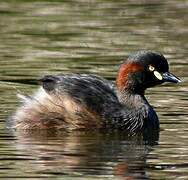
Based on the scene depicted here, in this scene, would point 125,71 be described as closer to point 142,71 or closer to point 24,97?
point 142,71

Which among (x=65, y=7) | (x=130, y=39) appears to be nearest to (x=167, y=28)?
(x=130, y=39)

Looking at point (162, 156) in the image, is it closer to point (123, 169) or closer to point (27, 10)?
point (123, 169)

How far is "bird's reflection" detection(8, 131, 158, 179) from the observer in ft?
36.4

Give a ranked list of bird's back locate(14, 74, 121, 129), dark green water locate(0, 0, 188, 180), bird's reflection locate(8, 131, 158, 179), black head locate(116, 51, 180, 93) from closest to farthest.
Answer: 1. bird's reflection locate(8, 131, 158, 179)
2. dark green water locate(0, 0, 188, 180)
3. bird's back locate(14, 74, 121, 129)
4. black head locate(116, 51, 180, 93)

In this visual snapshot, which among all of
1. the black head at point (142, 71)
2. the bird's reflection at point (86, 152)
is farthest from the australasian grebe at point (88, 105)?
the bird's reflection at point (86, 152)

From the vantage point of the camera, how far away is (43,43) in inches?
746

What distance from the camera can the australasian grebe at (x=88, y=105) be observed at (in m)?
13.2

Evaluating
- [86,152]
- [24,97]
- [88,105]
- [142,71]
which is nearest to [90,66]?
[142,71]

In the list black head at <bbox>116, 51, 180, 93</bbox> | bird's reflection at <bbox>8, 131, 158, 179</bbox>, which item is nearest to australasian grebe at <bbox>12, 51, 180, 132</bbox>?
black head at <bbox>116, 51, 180, 93</bbox>

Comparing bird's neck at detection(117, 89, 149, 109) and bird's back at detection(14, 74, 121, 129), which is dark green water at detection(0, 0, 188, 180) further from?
bird's neck at detection(117, 89, 149, 109)

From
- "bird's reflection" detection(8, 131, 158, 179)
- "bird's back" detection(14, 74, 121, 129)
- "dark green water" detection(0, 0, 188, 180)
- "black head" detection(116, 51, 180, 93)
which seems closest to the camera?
"bird's reflection" detection(8, 131, 158, 179)

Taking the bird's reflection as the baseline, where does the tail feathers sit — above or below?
above

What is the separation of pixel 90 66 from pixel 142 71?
3.29 m

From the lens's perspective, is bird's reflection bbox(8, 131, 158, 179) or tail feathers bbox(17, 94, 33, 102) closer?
bird's reflection bbox(8, 131, 158, 179)
